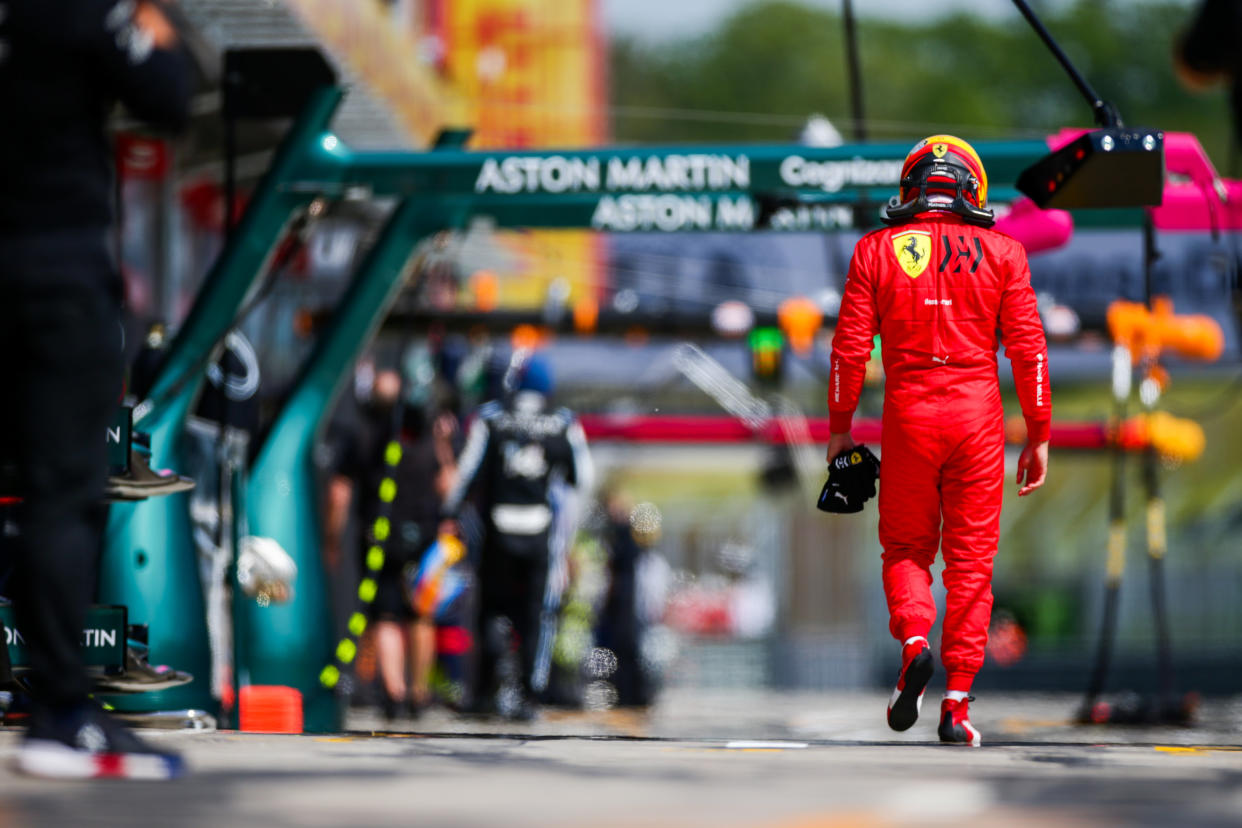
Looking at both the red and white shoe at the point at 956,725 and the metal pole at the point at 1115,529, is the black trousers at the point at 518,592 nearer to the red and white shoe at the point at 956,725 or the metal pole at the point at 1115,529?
the metal pole at the point at 1115,529

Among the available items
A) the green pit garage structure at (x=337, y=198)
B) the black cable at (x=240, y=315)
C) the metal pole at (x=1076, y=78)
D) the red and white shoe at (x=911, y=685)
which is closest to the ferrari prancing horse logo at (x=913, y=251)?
the red and white shoe at (x=911, y=685)

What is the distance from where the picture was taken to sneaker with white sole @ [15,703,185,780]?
3867 mm

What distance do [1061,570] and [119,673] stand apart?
14.7 meters

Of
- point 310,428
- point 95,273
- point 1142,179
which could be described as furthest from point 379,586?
point 95,273

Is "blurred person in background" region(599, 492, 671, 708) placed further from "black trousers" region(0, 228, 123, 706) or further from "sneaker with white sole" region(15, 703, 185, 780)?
"black trousers" region(0, 228, 123, 706)

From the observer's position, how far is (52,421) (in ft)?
12.9

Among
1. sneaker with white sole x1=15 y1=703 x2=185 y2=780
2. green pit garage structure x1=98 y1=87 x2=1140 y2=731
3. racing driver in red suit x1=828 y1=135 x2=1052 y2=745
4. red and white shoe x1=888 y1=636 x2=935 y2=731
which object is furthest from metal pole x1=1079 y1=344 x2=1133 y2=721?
sneaker with white sole x1=15 y1=703 x2=185 y2=780

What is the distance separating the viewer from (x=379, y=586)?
10.7m

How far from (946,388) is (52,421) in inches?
109

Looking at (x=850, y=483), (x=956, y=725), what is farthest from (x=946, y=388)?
(x=956, y=725)

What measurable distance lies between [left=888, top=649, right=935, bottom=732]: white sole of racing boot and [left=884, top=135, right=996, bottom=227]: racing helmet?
1363 millimetres

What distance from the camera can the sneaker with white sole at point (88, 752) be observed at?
3.87m

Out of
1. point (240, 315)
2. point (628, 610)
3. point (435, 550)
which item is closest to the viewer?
point (240, 315)

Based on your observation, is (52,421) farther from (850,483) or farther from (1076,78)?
(1076,78)
